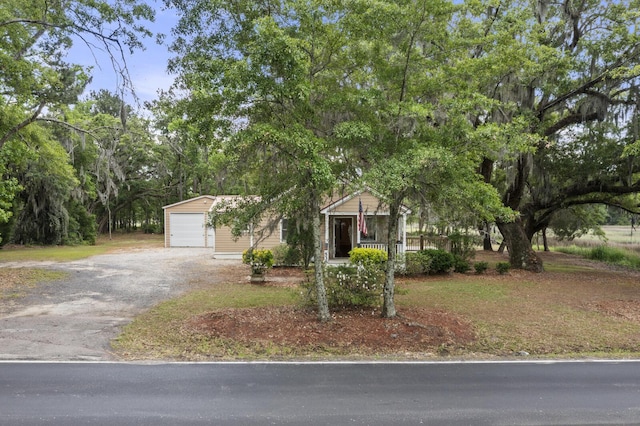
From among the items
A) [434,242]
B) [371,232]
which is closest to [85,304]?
[371,232]

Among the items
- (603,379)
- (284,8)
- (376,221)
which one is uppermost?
(284,8)

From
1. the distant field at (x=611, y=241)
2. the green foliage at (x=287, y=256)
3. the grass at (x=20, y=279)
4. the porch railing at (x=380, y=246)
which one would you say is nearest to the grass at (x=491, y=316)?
the porch railing at (x=380, y=246)

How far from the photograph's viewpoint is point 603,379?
215 inches

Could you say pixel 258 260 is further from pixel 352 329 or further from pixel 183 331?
pixel 352 329

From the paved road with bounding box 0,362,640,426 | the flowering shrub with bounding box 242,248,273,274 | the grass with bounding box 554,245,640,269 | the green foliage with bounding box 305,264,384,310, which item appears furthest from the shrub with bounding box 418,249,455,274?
the grass with bounding box 554,245,640,269

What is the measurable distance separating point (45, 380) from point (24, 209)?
24765mm

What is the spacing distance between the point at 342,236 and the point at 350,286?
11509 mm

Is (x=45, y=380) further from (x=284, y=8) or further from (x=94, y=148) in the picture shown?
(x=94, y=148)

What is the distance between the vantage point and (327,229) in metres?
16.6

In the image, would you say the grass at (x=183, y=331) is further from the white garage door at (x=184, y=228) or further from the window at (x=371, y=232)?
the white garage door at (x=184, y=228)

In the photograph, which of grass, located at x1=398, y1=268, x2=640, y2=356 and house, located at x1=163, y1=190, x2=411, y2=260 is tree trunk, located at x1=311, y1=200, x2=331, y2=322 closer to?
house, located at x1=163, y1=190, x2=411, y2=260

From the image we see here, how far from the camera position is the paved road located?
4152mm

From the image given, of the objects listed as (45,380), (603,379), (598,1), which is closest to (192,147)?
(45,380)

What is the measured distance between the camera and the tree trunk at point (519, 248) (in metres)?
17.0
